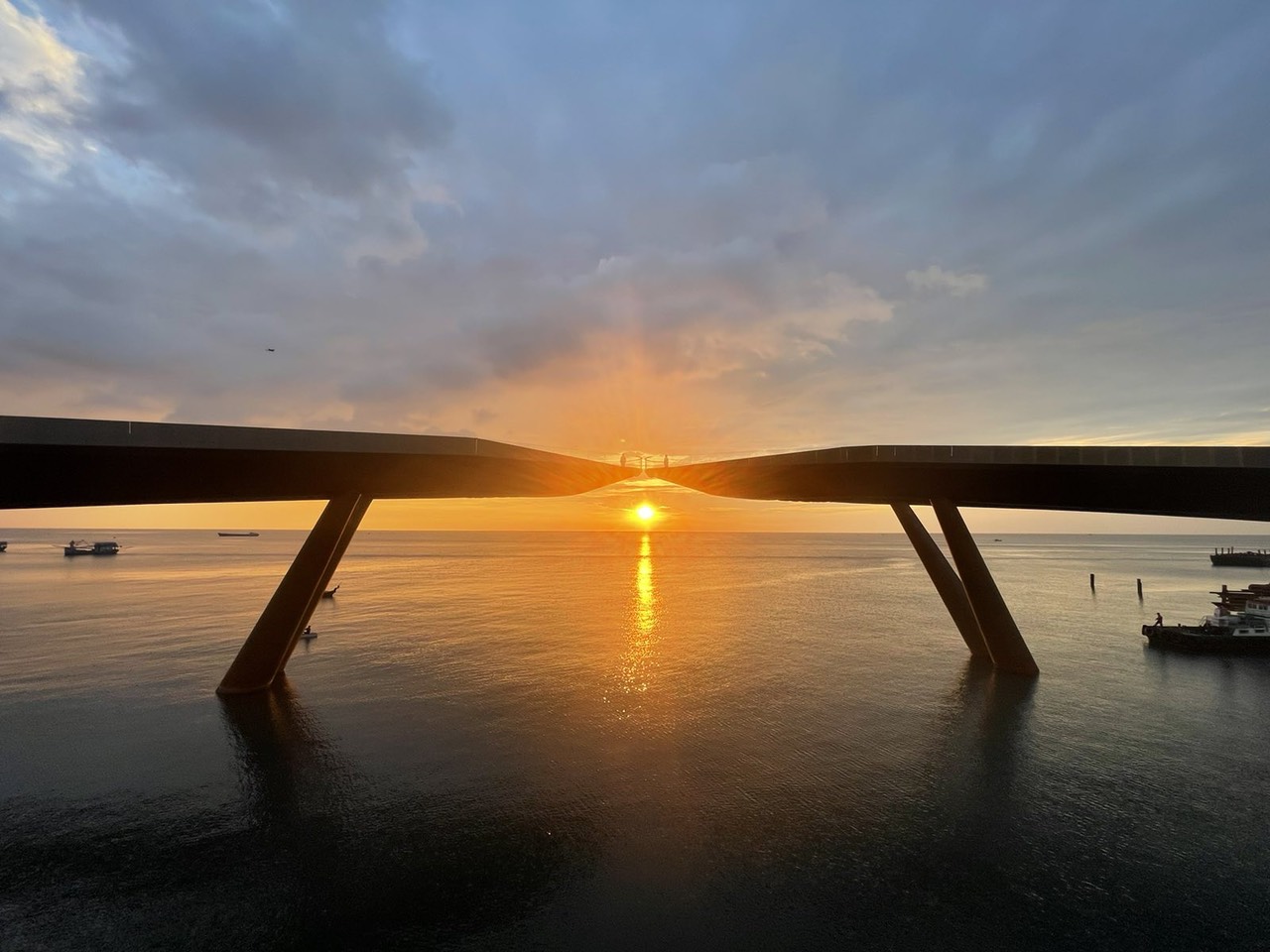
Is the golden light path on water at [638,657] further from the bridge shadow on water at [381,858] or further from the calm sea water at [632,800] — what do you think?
the bridge shadow on water at [381,858]

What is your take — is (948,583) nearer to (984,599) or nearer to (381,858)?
(984,599)

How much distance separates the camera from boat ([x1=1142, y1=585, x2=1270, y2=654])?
3738cm

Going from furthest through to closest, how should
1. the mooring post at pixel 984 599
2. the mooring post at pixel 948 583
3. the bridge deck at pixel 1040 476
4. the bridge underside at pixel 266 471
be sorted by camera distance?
the mooring post at pixel 948 583
the mooring post at pixel 984 599
the bridge deck at pixel 1040 476
the bridge underside at pixel 266 471

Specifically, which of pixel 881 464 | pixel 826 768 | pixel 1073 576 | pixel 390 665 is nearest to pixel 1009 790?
pixel 826 768

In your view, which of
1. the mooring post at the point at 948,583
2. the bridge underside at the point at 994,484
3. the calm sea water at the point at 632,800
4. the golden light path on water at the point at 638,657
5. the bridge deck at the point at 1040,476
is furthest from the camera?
the mooring post at the point at 948,583

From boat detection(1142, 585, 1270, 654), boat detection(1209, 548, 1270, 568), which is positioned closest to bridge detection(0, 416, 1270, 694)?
boat detection(1142, 585, 1270, 654)

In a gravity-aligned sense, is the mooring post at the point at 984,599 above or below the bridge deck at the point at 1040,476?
below

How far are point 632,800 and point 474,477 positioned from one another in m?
16.4

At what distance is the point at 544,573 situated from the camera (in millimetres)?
100625

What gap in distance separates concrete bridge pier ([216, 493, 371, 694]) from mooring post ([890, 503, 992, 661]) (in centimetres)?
2889

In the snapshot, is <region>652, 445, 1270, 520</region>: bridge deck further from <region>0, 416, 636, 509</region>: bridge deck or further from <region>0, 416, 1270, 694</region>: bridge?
<region>0, 416, 636, 509</region>: bridge deck

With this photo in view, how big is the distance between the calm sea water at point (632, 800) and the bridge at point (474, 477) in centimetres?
441

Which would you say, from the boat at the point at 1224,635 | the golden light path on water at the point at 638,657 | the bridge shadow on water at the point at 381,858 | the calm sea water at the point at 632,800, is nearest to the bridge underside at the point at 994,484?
the calm sea water at the point at 632,800

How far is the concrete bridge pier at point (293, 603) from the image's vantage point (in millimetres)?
25688
